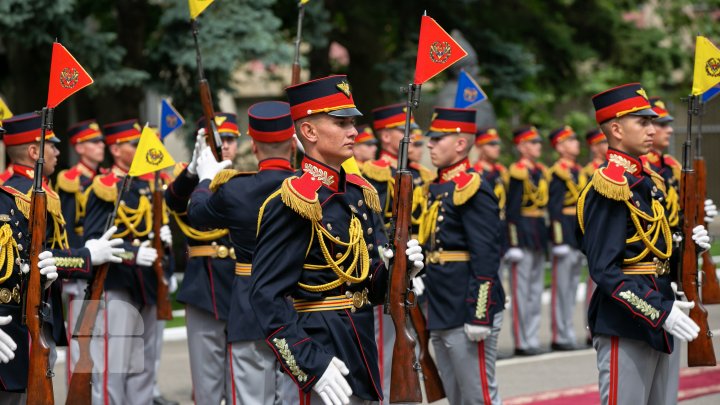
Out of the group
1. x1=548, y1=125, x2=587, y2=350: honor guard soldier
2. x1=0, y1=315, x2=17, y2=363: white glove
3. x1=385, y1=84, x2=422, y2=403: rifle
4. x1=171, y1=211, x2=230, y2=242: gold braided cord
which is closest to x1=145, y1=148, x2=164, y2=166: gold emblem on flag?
x1=171, y1=211, x2=230, y2=242: gold braided cord

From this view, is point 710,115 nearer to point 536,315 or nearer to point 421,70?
point 536,315

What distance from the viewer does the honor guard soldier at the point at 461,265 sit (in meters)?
6.71

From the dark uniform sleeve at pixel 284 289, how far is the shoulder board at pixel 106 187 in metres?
4.10

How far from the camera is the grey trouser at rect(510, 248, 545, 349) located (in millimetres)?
11234

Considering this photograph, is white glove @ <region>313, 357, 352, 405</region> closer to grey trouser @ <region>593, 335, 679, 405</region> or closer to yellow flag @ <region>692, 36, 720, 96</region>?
grey trouser @ <region>593, 335, 679, 405</region>

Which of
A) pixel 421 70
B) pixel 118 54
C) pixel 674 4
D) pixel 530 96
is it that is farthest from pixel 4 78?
pixel 421 70

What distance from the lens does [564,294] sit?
38.6 ft

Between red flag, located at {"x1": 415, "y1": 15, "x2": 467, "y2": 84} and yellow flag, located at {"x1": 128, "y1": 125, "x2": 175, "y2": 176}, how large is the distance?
2847 millimetres

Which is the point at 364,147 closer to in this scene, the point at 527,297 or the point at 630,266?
the point at 527,297

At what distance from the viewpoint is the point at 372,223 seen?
189 inches

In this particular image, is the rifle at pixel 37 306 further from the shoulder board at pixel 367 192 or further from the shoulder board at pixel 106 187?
the shoulder board at pixel 106 187

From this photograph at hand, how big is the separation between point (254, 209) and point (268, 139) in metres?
0.42

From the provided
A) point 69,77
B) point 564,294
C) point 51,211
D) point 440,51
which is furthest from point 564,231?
point 69,77

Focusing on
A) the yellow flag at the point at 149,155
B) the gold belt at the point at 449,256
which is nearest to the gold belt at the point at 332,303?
the gold belt at the point at 449,256
